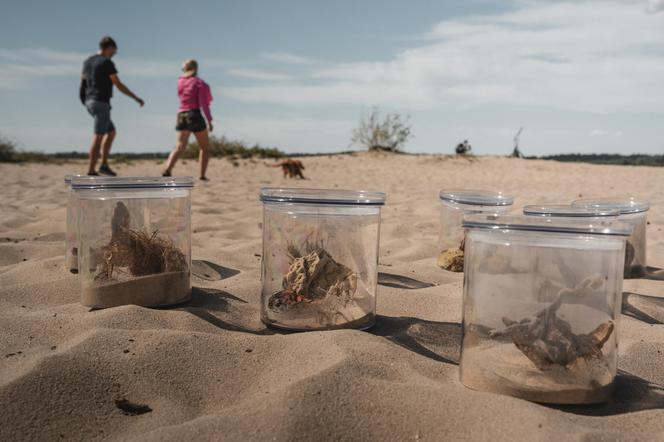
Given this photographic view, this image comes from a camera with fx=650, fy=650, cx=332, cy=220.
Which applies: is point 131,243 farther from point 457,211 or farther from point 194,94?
point 194,94

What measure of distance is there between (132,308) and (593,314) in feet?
5.47

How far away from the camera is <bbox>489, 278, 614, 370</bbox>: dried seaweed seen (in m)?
1.88

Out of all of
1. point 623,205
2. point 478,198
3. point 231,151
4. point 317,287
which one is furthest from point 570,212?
point 231,151

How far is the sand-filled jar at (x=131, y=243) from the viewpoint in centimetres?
269

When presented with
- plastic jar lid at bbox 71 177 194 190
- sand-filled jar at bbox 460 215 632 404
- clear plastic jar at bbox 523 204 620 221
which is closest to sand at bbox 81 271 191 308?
plastic jar lid at bbox 71 177 194 190

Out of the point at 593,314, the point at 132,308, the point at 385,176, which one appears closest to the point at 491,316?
the point at 593,314

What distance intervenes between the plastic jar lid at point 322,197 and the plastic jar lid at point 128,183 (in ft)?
1.49

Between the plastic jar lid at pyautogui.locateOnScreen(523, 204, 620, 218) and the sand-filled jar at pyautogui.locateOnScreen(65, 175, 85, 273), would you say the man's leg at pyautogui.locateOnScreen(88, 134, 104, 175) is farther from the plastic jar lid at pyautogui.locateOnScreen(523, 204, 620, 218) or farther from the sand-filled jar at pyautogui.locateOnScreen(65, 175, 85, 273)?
the plastic jar lid at pyautogui.locateOnScreen(523, 204, 620, 218)

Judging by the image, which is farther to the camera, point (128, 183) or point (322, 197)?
point (128, 183)

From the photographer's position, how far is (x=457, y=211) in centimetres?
396

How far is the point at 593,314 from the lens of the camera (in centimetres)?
192

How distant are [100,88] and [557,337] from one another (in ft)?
24.9

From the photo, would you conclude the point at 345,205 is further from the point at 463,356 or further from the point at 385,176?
the point at 385,176

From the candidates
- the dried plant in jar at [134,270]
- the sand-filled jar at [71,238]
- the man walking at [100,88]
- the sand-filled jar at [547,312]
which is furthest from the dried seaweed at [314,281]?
the man walking at [100,88]
